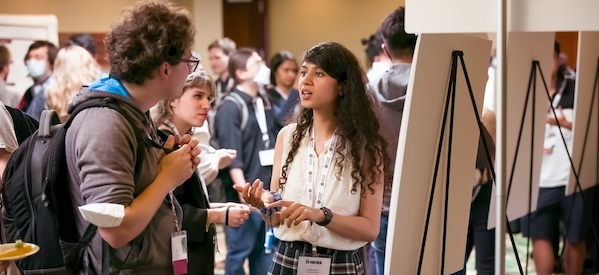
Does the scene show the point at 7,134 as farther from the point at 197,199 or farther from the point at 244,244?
the point at 244,244

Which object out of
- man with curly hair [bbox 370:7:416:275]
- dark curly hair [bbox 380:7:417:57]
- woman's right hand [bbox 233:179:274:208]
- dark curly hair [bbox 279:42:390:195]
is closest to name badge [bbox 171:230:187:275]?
woman's right hand [bbox 233:179:274:208]

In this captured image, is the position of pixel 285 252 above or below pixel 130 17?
below

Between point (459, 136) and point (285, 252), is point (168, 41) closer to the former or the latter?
point (285, 252)

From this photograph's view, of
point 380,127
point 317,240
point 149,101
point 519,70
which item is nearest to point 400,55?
point 519,70

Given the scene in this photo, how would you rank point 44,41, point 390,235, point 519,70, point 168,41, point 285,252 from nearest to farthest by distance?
point 168,41 < point 390,235 < point 285,252 < point 519,70 < point 44,41

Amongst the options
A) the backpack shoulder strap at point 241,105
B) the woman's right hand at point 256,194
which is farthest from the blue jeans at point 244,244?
the woman's right hand at point 256,194

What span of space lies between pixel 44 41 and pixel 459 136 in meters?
3.73

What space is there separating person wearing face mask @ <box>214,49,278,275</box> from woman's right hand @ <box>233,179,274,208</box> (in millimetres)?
2061

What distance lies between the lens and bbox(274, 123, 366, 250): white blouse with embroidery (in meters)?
2.40

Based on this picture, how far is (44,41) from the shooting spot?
17.7 ft

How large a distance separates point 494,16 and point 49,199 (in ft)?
4.06

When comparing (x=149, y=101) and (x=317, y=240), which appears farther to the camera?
(x=317, y=240)

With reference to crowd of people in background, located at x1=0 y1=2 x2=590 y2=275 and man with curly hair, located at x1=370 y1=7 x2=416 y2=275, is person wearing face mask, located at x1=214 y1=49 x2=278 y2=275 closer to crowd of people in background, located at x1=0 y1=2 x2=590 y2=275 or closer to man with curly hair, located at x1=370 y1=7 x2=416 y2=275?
crowd of people in background, located at x1=0 y1=2 x2=590 y2=275

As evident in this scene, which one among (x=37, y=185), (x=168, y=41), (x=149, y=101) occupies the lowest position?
(x=37, y=185)
